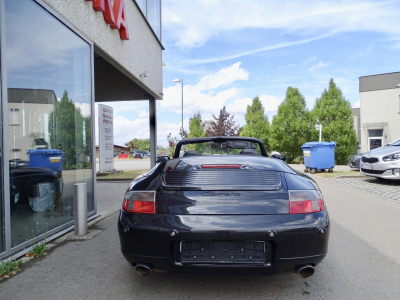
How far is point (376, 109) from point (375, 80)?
253 cm

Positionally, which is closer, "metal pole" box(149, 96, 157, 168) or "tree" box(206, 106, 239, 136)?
"metal pole" box(149, 96, 157, 168)

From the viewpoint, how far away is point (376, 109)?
2712 cm

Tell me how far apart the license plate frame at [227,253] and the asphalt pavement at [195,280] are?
1.42ft

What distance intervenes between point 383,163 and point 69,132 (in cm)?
881

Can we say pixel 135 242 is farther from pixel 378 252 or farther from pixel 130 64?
pixel 130 64

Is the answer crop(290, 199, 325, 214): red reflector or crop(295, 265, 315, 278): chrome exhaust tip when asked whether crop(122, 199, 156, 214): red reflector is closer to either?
crop(290, 199, 325, 214): red reflector

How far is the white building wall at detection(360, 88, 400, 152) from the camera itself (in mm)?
26188

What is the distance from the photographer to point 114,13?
21.8 ft

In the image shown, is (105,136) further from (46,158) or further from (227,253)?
(227,253)

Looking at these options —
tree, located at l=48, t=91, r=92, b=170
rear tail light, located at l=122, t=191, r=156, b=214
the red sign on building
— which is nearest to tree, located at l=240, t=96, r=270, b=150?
the red sign on building

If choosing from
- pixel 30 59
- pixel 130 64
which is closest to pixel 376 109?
pixel 130 64

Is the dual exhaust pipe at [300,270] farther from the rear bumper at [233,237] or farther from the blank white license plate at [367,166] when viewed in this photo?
the blank white license plate at [367,166]

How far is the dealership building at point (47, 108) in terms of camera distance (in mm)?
3691

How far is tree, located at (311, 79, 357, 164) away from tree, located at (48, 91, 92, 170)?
1965 centimetres
